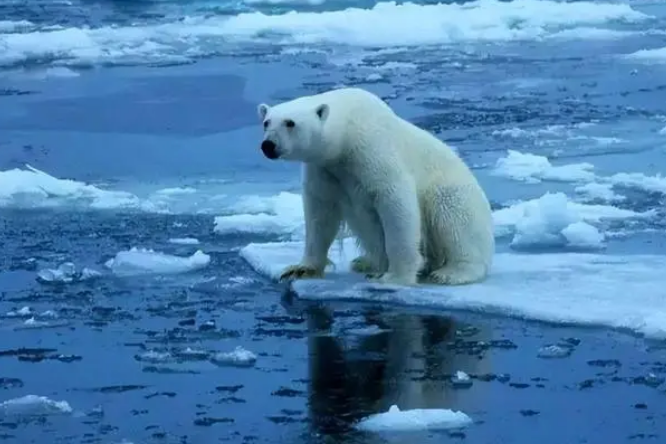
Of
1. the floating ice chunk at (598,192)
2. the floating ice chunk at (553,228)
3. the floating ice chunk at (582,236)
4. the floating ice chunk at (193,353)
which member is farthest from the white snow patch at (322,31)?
the floating ice chunk at (193,353)

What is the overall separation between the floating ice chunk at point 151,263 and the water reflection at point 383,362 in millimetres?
945

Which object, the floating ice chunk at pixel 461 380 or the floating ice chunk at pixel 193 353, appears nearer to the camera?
the floating ice chunk at pixel 461 380

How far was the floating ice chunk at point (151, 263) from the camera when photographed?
24.5 ft

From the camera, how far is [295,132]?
260 inches

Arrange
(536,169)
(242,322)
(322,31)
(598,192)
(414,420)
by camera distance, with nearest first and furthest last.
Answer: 1. (414,420)
2. (242,322)
3. (598,192)
4. (536,169)
5. (322,31)

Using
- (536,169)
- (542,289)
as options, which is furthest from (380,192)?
(536,169)

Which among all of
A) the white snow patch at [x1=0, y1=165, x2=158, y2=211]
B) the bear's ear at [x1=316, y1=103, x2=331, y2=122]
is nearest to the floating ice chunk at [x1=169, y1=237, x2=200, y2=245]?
the white snow patch at [x1=0, y1=165, x2=158, y2=211]

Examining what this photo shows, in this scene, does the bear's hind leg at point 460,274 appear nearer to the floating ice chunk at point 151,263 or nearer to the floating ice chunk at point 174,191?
the floating ice chunk at point 151,263

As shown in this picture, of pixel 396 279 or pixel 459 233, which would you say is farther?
pixel 459 233

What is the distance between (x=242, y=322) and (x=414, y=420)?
1589mm

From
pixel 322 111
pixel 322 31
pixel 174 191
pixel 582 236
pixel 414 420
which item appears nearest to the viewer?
pixel 414 420

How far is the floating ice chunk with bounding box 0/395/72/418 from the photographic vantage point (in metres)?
5.30

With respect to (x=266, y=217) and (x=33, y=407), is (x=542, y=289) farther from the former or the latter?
(x=33, y=407)

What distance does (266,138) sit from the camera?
260 inches
